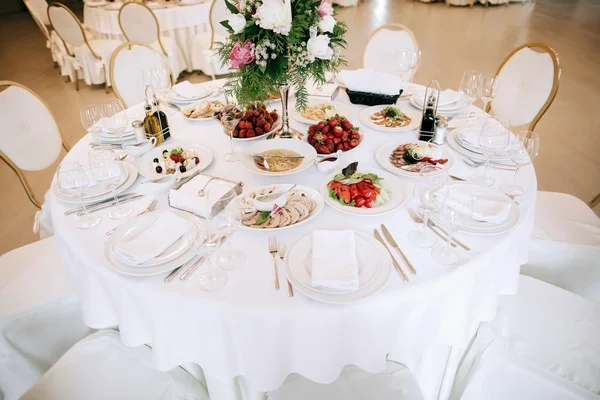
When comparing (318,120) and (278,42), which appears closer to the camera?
(278,42)

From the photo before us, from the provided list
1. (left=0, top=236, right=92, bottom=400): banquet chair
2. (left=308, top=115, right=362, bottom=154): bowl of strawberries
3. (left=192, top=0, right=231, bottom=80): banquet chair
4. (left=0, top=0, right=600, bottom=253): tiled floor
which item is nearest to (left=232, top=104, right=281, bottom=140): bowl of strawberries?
(left=308, top=115, right=362, bottom=154): bowl of strawberries

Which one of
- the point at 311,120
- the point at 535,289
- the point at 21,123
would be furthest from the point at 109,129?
the point at 535,289

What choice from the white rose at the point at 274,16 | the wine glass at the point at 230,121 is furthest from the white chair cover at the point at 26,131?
the white rose at the point at 274,16

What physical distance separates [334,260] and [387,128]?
109 cm

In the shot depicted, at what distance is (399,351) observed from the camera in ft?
4.32

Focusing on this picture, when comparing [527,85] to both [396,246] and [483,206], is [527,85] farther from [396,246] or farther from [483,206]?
[396,246]

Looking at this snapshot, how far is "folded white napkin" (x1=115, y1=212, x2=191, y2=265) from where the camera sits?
1.26m

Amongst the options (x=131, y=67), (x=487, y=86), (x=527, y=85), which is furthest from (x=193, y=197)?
(x=527, y=85)

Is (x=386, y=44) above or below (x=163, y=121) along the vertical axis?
above

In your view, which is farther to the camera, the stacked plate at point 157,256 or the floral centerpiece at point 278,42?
the floral centerpiece at point 278,42

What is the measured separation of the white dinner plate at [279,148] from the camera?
5.62 feet

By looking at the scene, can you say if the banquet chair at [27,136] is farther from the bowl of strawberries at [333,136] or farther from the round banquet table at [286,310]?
the bowl of strawberries at [333,136]

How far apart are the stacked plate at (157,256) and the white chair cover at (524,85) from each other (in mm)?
2188

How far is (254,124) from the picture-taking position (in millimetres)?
2057
